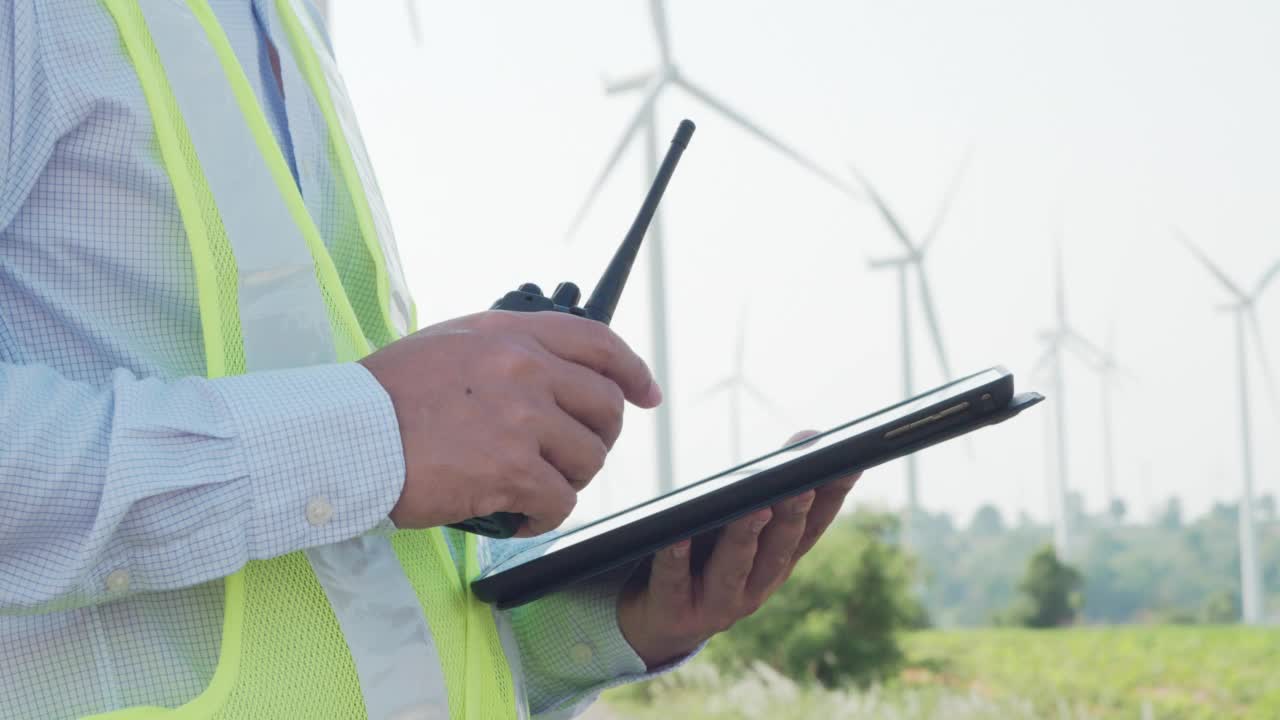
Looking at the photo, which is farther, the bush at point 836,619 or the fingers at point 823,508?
the bush at point 836,619

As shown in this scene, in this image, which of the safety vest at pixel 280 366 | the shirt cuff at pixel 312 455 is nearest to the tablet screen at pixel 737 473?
the safety vest at pixel 280 366

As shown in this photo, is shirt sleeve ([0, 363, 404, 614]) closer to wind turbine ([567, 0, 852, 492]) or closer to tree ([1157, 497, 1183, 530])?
wind turbine ([567, 0, 852, 492])

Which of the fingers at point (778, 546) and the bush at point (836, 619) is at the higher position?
the fingers at point (778, 546)

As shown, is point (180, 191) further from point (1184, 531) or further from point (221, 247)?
point (1184, 531)

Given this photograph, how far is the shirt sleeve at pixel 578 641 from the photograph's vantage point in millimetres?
1312

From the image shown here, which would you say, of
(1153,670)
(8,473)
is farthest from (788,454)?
(1153,670)

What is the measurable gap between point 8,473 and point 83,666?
16cm

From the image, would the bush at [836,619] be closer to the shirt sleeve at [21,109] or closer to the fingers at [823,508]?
the fingers at [823,508]

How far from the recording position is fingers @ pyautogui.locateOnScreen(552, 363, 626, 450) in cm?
93

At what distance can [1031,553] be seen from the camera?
20.1 meters

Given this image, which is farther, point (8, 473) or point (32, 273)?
point (32, 273)

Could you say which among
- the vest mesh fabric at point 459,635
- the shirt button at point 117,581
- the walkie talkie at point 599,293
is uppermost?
the walkie talkie at point 599,293

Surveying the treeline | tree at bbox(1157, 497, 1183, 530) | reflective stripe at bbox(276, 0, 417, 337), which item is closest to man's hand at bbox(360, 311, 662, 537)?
reflective stripe at bbox(276, 0, 417, 337)

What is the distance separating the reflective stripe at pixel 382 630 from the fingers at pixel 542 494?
0.12 m
